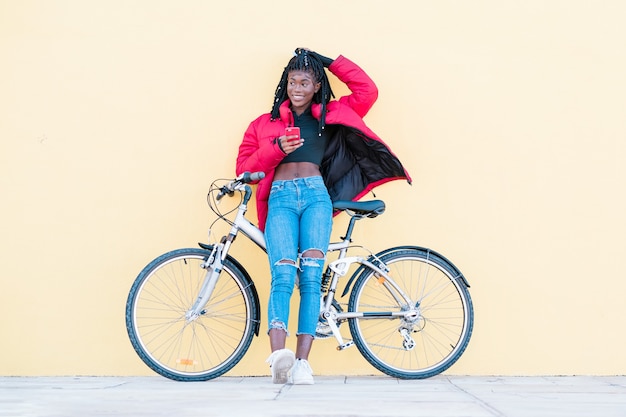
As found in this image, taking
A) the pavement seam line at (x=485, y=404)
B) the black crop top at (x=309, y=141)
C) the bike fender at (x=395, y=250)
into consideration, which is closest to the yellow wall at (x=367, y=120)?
the bike fender at (x=395, y=250)

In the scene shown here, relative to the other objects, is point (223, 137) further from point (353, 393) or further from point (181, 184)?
point (353, 393)

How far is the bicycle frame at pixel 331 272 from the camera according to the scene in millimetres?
3611

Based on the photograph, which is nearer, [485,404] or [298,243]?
[485,404]

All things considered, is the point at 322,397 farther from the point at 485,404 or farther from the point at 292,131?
the point at 292,131

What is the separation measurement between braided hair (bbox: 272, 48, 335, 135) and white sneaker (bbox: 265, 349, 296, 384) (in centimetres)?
113

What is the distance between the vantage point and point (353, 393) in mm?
3094

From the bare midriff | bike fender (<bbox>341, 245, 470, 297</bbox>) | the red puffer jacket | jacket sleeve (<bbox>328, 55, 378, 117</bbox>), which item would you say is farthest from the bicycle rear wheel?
jacket sleeve (<bbox>328, 55, 378, 117</bbox>)

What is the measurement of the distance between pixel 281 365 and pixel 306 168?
1.01 m

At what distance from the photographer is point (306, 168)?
3719mm

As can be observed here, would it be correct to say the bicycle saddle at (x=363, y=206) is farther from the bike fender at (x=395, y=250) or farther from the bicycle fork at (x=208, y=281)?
the bicycle fork at (x=208, y=281)

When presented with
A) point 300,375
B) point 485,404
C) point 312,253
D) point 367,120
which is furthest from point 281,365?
point 367,120

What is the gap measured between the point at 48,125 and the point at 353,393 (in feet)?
7.20

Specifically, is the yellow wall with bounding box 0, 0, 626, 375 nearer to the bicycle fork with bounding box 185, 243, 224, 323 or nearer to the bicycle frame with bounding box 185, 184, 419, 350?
the bicycle frame with bounding box 185, 184, 419, 350

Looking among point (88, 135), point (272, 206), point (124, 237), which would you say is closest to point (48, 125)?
point (88, 135)
